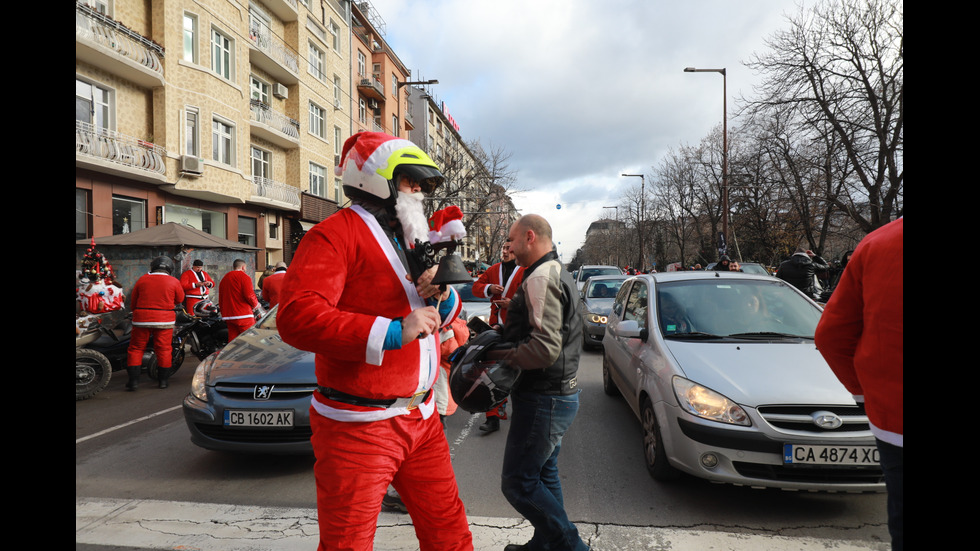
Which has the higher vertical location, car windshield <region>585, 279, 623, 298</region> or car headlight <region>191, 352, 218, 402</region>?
car windshield <region>585, 279, 623, 298</region>

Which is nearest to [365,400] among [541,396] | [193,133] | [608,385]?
[541,396]

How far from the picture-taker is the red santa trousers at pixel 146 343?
7.34 meters

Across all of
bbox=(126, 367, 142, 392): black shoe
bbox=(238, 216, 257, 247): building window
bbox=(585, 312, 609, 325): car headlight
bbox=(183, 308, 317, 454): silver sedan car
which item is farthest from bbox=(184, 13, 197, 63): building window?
bbox=(183, 308, 317, 454): silver sedan car

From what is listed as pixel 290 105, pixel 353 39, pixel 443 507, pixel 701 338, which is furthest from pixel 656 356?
pixel 353 39

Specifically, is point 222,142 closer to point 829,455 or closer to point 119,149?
point 119,149

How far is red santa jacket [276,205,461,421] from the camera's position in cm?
158

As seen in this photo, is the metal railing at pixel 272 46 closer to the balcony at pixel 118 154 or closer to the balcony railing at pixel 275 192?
the balcony railing at pixel 275 192

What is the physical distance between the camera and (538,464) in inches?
98.8

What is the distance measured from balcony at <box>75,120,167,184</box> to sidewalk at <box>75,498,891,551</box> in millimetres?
13455

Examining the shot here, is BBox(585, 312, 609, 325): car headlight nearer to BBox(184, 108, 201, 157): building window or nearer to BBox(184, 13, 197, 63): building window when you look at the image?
BBox(184, 108, 201, 157): building window

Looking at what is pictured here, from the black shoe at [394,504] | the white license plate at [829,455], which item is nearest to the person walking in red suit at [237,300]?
the black shoe at [394,504]
